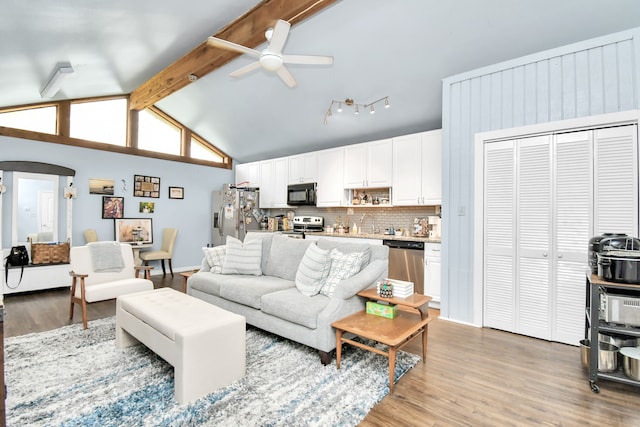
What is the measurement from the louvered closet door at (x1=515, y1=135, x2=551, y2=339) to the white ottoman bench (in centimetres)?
281

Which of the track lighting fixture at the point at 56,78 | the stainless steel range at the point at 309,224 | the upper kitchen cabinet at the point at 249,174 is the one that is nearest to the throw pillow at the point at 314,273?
the stainless steel range at the point at 309,224

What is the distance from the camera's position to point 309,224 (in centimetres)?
605

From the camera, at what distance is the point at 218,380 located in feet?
6.93

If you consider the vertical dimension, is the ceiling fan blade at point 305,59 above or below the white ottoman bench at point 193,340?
above

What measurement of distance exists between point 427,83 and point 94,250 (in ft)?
15.1

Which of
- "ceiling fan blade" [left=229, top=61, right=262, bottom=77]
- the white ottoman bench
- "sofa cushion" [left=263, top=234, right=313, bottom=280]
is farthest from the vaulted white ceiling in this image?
the white ottoman bench

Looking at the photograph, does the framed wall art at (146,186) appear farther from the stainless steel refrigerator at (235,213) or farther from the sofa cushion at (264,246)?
the sofa cushion at (264,246)

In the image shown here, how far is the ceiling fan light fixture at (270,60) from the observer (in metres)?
2.80

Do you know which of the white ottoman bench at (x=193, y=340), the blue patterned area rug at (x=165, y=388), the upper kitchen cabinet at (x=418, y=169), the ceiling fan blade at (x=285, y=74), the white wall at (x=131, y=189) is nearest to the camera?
the blue patterned area rug at (x=165, y=388)

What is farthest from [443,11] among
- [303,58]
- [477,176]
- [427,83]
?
[477,176]

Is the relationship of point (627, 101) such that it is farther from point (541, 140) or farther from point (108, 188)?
point (108, 188)

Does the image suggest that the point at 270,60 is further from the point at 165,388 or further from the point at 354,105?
the point at 165,388

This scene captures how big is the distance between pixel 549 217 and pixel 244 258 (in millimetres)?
3263

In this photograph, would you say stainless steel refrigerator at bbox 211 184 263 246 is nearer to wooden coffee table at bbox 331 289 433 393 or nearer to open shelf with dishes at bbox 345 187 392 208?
open shelf with dishes at bbox 345 187 392 208
